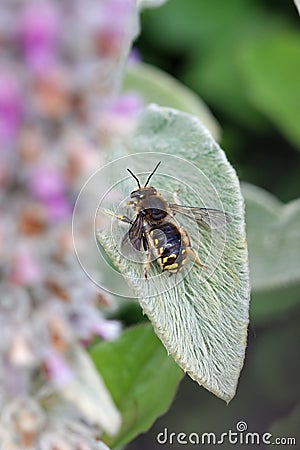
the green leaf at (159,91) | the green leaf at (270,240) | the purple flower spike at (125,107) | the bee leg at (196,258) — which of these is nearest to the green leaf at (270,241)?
the green leaf at (270,240)

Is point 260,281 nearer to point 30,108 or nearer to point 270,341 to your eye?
point 270,341

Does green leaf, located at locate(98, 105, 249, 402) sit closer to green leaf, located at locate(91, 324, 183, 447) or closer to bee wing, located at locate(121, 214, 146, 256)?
bee wing, located at locate(121, 214, 146, 256)

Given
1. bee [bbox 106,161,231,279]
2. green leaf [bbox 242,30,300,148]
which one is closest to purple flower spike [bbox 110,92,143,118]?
bee [bbox 106,161,231,279]

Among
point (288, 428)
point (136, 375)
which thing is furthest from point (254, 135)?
point (136, 375)

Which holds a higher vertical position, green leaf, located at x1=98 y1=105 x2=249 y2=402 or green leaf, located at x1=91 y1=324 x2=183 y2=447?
green leaf, located at x1=98 y1=105 x2=249 y2=402

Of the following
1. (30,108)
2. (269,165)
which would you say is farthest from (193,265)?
(269,165)
